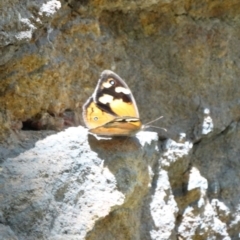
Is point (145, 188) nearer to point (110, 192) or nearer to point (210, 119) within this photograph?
point (110, 192)

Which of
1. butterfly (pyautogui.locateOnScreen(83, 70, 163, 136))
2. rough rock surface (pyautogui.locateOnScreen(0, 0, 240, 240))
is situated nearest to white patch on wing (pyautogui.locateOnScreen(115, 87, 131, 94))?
Result: butterfly (pyautogui.locateOnScreen(83, 70, 163, 136))

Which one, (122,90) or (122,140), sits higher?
(122,90)

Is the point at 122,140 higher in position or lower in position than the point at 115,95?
lower

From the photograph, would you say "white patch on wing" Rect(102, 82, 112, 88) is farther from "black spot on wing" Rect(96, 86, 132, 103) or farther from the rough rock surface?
the rough rock surface

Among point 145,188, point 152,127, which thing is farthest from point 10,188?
point 152,127

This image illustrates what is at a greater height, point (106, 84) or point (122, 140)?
point (106, 84)
